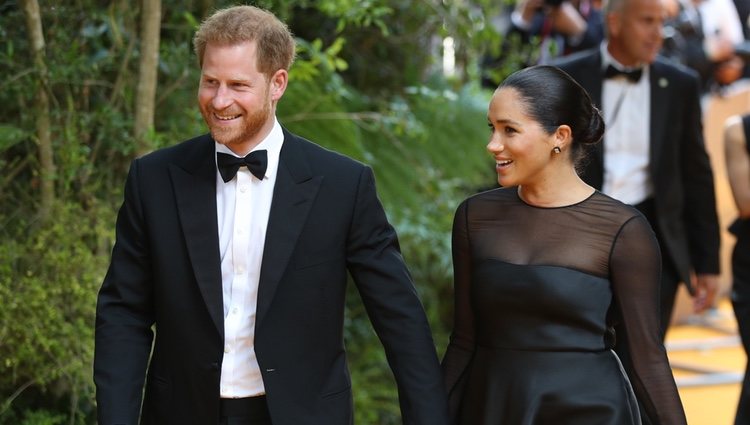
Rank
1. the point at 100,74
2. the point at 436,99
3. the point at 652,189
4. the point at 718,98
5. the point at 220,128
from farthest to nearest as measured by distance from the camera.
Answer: the point at 718,98, the point at 436,99, the point at 652,189, the point at 100,74, the point at 220,128

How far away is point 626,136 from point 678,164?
0.81ft

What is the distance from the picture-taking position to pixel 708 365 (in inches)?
327

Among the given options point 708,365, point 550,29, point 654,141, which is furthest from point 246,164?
point 708,365

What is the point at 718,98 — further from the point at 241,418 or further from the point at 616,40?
the point at 241,418

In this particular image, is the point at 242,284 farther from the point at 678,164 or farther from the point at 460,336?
the point at 678,164

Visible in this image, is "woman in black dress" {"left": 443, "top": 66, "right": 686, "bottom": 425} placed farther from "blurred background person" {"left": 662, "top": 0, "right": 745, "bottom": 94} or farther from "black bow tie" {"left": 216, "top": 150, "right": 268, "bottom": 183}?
"blurred background person" {"left": 662, "top": 0, "right": 745, "bottom": 94}

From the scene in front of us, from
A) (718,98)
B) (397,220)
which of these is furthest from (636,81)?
(718,98)

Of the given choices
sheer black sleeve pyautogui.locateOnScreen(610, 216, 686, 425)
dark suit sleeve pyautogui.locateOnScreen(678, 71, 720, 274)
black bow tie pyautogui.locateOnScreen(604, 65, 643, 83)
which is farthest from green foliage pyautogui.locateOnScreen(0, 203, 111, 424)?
dark suit sleeve pyautogui.locateOnScreen(678, 71, 720, 274)

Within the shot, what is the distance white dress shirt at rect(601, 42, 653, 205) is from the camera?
509 centimetres

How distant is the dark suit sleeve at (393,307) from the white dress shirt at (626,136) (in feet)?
6.65

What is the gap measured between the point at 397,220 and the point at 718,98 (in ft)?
16.5

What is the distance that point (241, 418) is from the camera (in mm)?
3127

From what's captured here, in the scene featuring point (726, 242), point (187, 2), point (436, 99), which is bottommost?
point (726, 242)

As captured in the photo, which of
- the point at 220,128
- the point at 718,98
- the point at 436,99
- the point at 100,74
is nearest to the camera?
the point at 220,128
